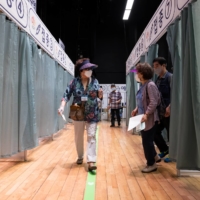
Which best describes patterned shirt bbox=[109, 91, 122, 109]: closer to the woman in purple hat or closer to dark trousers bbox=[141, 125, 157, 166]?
the woman in purple hat

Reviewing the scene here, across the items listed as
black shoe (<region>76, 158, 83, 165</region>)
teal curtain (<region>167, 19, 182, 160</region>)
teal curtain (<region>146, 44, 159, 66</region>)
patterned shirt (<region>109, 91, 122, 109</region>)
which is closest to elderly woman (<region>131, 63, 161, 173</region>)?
teal curtain (<region>167, 19, 182, 160</region>)

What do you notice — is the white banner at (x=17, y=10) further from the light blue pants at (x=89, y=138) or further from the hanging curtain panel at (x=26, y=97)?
the light blue pants at (x=89, y=138)

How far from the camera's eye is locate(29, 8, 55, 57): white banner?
297 centimetres

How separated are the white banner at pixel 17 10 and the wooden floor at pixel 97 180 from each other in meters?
1.65

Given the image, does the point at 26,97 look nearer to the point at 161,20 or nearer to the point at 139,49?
the point at 161,20

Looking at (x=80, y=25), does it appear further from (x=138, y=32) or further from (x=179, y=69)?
(x=179, y=69)

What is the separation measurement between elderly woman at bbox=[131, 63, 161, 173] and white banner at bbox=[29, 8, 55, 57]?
164 cm

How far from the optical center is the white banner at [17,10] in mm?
2201

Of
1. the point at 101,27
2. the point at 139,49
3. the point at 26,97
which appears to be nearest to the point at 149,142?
the point at 26,97

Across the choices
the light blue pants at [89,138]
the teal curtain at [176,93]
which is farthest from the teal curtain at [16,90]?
the teal curtain at [176,93]

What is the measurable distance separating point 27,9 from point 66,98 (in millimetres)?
1282

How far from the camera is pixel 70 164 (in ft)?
8.54

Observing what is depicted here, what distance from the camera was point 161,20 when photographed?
282 centimetres

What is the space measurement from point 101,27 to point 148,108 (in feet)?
30.2
